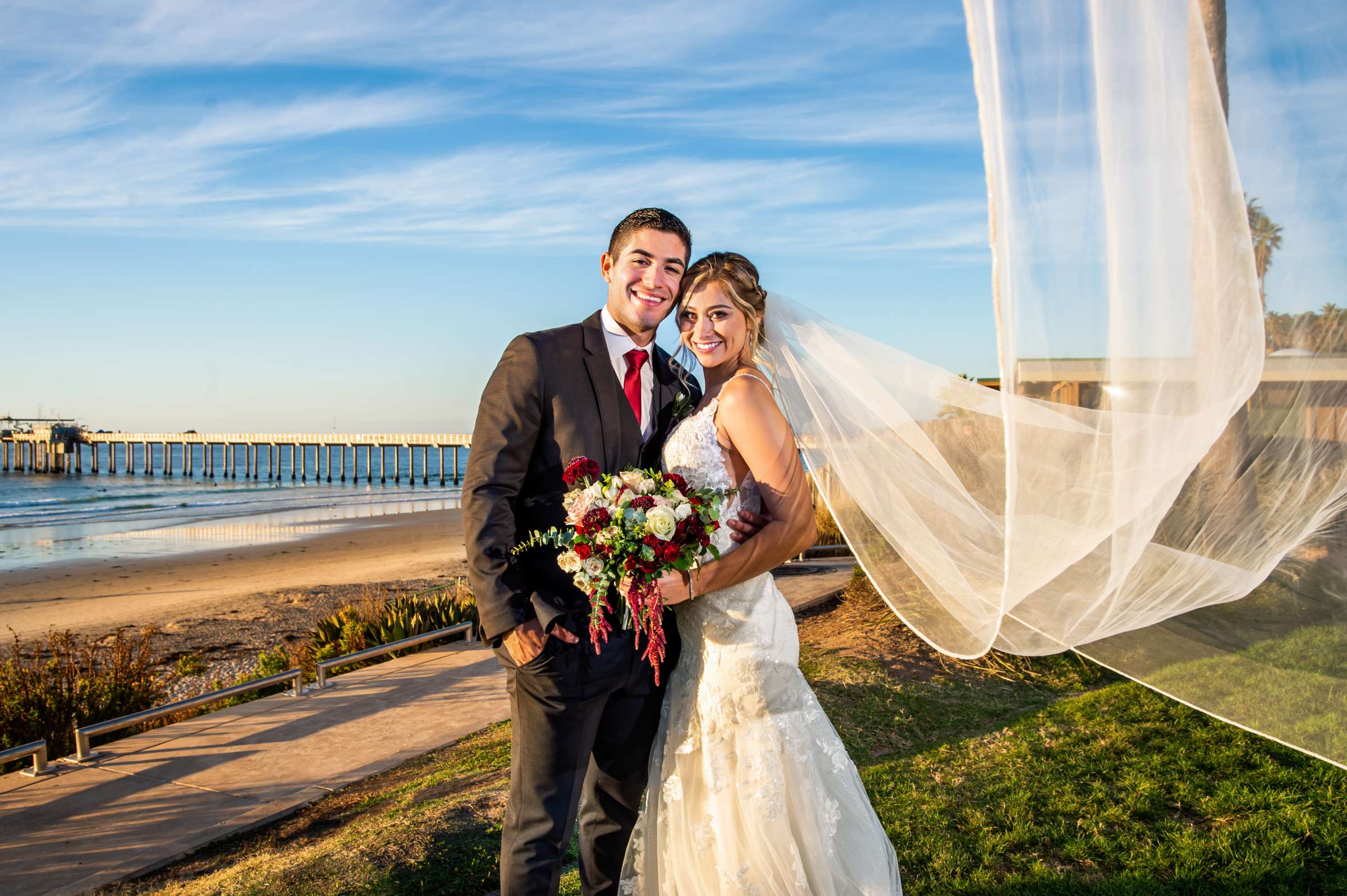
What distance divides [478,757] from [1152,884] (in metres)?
3.88

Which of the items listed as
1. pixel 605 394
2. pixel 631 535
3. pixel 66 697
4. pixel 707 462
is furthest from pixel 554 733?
pixel 66 697

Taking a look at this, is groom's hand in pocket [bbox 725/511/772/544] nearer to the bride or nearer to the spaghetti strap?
the bride

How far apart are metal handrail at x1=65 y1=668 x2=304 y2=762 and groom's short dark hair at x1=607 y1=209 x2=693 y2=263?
5090mm

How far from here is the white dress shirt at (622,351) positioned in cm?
319

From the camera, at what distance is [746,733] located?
310cm

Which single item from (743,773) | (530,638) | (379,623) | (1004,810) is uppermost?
(530,638)

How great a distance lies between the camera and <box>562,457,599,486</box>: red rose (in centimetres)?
270

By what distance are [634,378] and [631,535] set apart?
83 centimetres

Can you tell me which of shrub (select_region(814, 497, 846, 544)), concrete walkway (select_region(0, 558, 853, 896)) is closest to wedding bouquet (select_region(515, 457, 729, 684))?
concrete walkway (select_region(0, 558, 853, 896))

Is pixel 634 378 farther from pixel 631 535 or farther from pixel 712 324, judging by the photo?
pixel 631 535

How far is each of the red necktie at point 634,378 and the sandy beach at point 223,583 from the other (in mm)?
9774

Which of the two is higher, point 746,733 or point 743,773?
point 746,733

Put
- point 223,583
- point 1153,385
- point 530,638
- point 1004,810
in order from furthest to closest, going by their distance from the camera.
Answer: point 223,583 < point 1004,810 < point 530,638 < point 1153,385

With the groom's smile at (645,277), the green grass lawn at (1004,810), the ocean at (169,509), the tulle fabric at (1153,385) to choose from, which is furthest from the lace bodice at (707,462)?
the ocean at (169,509)
